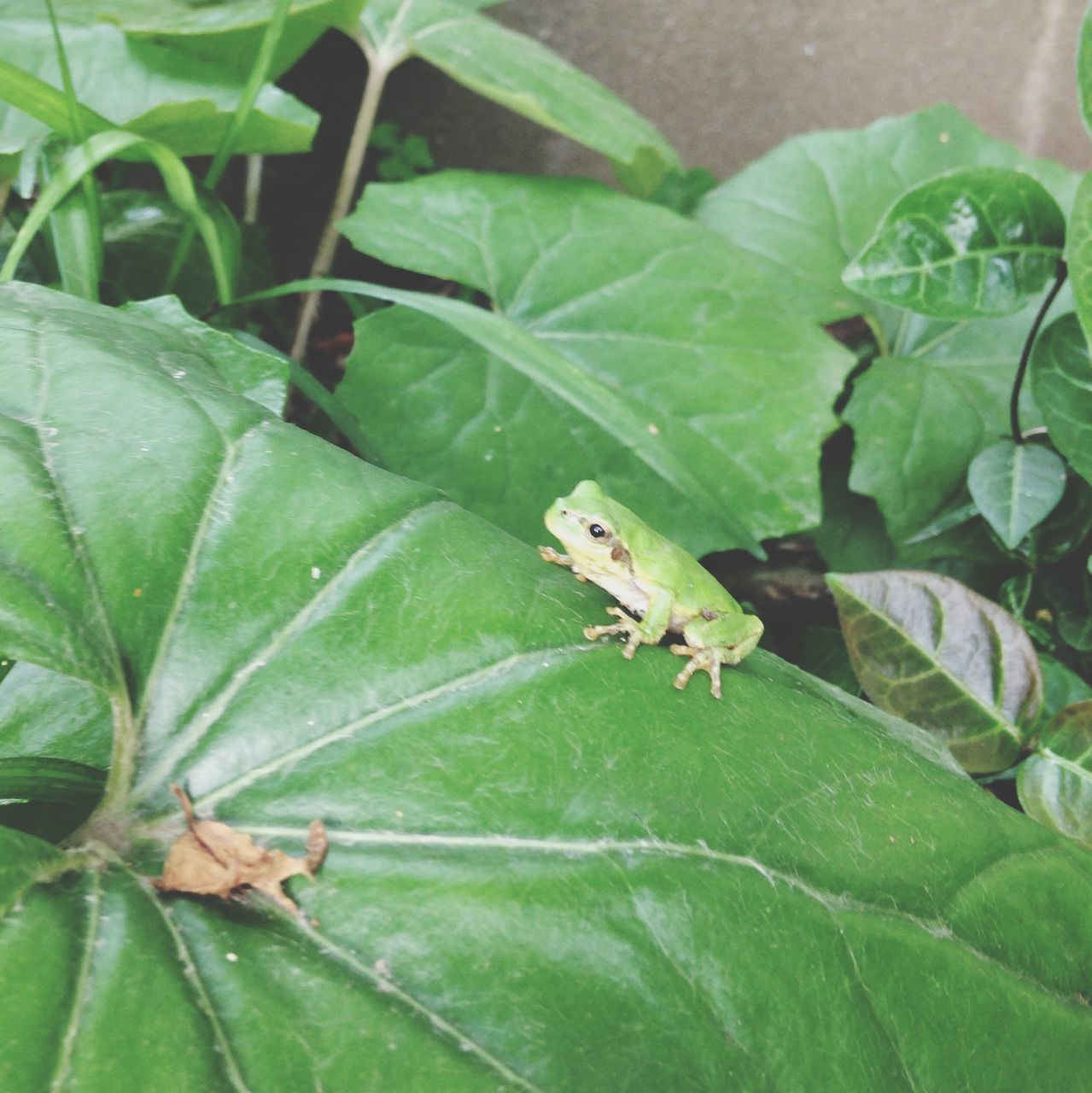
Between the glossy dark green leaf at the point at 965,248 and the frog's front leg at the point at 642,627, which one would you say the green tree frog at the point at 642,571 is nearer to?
the frog's front leg at the point at 642,627

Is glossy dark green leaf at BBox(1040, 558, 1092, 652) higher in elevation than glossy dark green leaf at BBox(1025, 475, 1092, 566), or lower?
lower

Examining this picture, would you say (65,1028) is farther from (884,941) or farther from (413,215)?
(413,215)

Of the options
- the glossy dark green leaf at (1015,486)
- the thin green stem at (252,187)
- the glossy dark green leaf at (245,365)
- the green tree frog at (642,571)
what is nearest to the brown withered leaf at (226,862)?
the green tree frog at (642,571)

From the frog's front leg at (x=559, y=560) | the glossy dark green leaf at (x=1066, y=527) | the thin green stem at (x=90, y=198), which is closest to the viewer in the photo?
the frog's front leg at (x=559, y=560)

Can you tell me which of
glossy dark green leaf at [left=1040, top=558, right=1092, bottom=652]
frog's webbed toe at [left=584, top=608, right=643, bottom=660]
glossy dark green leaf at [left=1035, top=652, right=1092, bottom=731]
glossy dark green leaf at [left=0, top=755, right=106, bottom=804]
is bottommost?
glossy dark green leaf at [left=1035, top=652, right=1092, bottom=731]

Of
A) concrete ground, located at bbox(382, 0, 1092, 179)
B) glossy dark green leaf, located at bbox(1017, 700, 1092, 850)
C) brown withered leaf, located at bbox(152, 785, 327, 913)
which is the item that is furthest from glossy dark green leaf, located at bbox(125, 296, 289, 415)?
concrete ground, located at bbox(382, 0, 1092, 179)

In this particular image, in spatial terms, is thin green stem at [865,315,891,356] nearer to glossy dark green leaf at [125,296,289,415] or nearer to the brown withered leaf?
glossy dark green leaf at [125,296,289,415]
